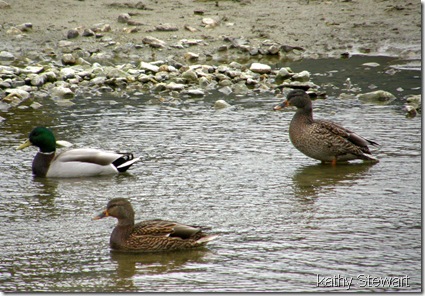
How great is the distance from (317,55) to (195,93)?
4057 mm

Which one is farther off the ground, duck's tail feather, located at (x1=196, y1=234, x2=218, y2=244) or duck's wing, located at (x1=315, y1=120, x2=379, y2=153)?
duck's wing, located at (x1=315, y1=120, x2=379, y2=153)

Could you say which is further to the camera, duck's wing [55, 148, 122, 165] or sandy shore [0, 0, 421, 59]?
sandy shore [0, 0, 421, 59]

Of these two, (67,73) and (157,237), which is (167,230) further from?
(67,73)

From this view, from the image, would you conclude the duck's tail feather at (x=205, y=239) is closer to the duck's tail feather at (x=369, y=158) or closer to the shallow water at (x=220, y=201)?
the shallow water at (x=220, y=201)

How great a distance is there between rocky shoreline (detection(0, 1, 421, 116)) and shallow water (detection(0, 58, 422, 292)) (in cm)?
98

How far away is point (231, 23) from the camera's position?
19078mm

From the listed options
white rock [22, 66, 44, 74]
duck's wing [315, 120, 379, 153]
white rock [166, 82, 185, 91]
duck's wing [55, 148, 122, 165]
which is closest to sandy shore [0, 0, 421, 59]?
white rock [22, 66, 44, 74]

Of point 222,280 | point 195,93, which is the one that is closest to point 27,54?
point 195,93

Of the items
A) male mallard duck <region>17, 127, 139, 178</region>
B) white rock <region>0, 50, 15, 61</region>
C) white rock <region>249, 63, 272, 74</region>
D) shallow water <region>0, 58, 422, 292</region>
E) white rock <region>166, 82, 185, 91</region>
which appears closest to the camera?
shallow water <region>0, 58, 422, 292</region>

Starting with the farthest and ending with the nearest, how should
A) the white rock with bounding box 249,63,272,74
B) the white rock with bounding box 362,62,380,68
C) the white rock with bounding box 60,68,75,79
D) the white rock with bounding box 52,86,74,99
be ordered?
1. the white rock with bounding box 362,62,380,68
2. the white rock with bounding box 249,63,272,74
3. the white rock with bounding box 60,68,75,79
4. the white rock with bounding box 52,86,74,99

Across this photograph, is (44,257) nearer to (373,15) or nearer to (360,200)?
(360,200)

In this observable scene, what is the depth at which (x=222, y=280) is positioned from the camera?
710cm

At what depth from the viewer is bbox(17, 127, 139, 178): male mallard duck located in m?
10.6

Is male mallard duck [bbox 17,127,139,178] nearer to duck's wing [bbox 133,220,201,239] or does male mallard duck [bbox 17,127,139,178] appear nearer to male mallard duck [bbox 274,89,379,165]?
male mallard duck [bbox 274,89,379,165]
